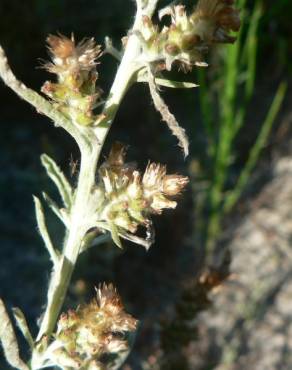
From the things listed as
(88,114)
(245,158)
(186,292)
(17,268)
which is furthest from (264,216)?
(88,114)

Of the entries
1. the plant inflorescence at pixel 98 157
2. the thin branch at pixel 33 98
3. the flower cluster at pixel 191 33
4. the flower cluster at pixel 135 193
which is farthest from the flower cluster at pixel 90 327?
the flower cluster at pixel 191 33

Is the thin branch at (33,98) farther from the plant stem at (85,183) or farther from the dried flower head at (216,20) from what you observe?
the dried flower head at (216,20)

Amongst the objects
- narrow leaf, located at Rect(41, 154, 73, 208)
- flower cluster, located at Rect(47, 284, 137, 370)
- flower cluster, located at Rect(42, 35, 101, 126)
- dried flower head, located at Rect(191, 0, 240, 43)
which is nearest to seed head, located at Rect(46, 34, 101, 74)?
flower cluster, located at Rect(42, 35, 101, 126)

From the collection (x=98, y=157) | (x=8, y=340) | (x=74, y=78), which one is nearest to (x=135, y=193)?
(x=98, y=157)

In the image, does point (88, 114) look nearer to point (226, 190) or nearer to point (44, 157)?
point (44, 157)

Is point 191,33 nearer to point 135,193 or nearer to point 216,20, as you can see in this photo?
point 216,20
